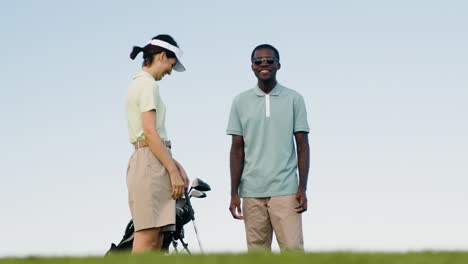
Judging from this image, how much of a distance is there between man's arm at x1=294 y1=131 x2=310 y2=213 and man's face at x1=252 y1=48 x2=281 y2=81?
73cm

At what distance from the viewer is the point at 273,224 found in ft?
28.3

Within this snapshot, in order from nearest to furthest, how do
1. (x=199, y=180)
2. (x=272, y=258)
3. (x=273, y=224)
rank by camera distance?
1. (x=272, y=258)
2. (x=273, y=224)
3. (x=199, y=180)

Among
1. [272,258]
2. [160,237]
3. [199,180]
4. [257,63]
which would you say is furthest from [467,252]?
[199,180]

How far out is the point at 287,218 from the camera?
27.9ft

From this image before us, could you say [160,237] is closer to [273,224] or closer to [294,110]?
[273,224]

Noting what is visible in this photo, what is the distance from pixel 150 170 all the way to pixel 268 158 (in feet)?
5.70

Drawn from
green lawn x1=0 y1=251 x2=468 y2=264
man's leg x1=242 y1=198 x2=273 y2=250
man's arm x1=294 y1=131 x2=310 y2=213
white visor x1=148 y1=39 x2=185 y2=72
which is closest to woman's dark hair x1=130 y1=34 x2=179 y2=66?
white visor x1=148 y1=39 x2=185 y2=72

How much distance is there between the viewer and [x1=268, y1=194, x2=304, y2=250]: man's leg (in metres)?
8.53

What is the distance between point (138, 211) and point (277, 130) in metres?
2.07

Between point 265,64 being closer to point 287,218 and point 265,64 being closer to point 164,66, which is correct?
point 164,66

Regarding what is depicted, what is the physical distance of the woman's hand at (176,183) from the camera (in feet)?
23.7

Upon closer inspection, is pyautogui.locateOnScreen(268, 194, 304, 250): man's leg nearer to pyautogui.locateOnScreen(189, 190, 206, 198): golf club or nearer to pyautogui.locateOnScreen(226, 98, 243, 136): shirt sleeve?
pyautogui.locateOnScreen(226, 98, 243, 136): shirt sleeve

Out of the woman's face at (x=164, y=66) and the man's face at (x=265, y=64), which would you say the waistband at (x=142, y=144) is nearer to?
the woman's face at (x=164, y=66)

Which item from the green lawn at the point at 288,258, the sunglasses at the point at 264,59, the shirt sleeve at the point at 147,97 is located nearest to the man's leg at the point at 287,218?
the sunglasses at the point at 264,59
